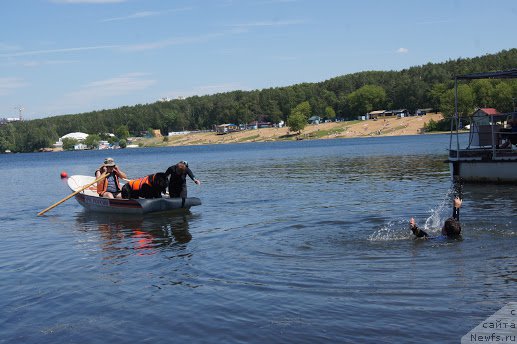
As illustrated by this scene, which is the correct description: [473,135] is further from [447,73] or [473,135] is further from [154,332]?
[447,73]

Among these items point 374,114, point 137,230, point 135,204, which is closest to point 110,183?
point 135,204

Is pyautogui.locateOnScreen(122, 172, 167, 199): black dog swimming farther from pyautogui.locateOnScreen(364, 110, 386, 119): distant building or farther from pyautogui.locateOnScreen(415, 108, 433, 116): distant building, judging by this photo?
pyautogui.locateOnScreen(364, 110, 386, 119): distant building

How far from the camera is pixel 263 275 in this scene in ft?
40.9

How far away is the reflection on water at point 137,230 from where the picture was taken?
55.6ft

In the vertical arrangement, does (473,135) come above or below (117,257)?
above

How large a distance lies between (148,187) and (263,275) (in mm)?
12142

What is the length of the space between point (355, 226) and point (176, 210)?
29.0ft

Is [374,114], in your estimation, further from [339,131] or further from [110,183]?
[110,183]

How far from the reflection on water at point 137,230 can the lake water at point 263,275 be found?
0.23 ft

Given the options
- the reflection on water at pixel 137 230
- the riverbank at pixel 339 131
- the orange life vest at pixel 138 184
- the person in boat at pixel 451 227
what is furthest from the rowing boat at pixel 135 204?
the riverbank at pixel 339 131

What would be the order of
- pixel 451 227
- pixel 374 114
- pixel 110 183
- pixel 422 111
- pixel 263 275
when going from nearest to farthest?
pixel 263 275 < pixel 451 227 < pixel 110 183 < pixel 422 111 < pixel 374 114

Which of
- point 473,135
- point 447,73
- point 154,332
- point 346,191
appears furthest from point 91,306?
point 447,73

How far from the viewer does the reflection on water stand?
1694cm

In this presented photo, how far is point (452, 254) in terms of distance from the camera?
1334 centimetres
